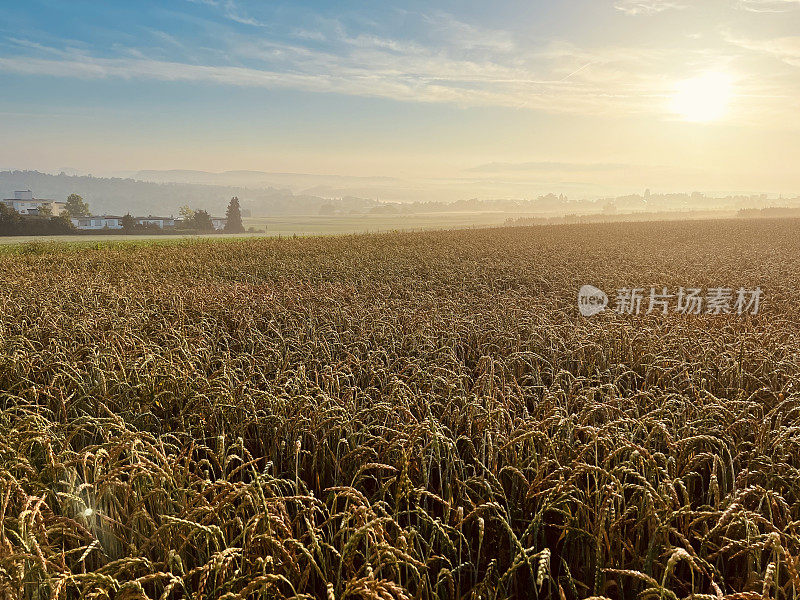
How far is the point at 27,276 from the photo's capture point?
52.3 ft

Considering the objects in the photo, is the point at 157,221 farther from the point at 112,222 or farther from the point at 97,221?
the point at 112,222

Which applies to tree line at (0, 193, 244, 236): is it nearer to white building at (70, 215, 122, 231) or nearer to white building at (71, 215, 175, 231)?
white building at (71, 215, 175, 231)

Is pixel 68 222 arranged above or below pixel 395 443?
above

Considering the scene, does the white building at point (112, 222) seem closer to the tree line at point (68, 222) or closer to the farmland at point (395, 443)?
the tree line at point (68, 222)

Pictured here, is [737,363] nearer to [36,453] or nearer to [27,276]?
[36,453]

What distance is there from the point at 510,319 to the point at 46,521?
22.7ft

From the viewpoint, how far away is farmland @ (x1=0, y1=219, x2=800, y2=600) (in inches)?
105

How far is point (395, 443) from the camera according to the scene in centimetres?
331

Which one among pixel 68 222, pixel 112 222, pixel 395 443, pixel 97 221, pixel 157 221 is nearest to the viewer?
pixel 395 443

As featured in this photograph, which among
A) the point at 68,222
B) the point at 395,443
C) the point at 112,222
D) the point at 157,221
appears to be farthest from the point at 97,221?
the point at 395,443

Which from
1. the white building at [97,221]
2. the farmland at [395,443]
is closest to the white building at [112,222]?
the white building at [97,221]

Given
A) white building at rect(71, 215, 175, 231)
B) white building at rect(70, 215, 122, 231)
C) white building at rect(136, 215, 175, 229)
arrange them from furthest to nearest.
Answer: white building at rect(70, 215, 122, 231), white building at rect(136, 215, 175, 229), white building at rect(71, 215, 175, 231)

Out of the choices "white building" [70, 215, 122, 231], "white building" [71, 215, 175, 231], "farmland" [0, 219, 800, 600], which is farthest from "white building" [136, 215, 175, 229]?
"farmland" [0, 219, 800, 600]

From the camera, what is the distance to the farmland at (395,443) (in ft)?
8.74
